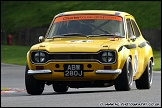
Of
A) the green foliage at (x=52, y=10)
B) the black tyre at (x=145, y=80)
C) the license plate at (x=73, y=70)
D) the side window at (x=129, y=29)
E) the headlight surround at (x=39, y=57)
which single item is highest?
the green foliage at (x=52, y=10)

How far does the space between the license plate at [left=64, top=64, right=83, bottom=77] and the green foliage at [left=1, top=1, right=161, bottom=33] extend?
35857 millimetres

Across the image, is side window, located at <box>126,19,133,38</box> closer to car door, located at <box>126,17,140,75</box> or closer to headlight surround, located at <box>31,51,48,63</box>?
car door, located at <box>126,17,140,75</box>

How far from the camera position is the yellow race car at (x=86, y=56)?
1310 cm

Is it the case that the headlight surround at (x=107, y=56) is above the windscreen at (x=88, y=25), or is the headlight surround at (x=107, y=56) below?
below

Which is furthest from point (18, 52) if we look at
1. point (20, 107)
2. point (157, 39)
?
point (20, 107)

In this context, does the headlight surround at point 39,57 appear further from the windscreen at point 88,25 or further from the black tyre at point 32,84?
the windscreen at point 88,25

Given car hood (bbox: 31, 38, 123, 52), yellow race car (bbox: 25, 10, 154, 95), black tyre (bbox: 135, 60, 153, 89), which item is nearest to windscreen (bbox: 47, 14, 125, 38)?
yellow race car (bbox: 25, 10, 154, 95)

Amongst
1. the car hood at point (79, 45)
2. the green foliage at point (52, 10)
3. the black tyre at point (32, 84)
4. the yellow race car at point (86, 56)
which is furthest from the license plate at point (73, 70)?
the green foliage at point (52, 10)

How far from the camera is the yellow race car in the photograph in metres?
13.1

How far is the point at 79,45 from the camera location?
1333 centimetres

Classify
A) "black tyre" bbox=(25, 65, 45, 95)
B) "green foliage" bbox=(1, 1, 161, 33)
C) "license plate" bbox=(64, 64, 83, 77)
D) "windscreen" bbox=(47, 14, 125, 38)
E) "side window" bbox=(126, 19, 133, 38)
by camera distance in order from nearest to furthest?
"license plate" bbox=(64, 64, 83, 77) → "black tyre" bbox=(25, 65, 45, 95) → "windscreen" bbox=(47, 14, 125, 38) → "side window" bbox=(126, 19, 133, 38) → "green foliage" bbox=(1, 1, 161, 33)

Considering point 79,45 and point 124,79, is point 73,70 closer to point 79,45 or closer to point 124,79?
point 79,45

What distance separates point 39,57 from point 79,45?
2.53 ft

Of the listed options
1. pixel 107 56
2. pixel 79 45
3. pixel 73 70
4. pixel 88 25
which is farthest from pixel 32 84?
pixel 88 25
